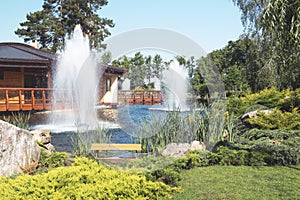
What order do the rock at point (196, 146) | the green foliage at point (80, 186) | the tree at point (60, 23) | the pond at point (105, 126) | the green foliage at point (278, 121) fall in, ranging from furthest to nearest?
the tree at point (60, 23) < the green foliage at point (278, 121) < the pond at point (105, 126) < the rock at point (196, 146) < the green foliage at point (80, 186)

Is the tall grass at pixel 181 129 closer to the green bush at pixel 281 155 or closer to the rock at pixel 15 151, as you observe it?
the green bush at pixel 281 155

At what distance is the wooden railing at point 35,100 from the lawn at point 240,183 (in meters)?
10.5

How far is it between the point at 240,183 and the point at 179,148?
153cm

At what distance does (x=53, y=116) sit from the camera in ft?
42.8

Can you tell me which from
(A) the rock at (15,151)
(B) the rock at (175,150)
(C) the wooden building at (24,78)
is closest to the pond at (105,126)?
(C) the wooden building at (24,78)

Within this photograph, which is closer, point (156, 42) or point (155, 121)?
point (156, 42)

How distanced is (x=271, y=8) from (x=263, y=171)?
243 centimetres

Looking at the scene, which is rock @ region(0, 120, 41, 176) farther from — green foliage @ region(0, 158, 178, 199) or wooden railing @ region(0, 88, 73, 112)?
wooden railing @ region(0, 88, 73, 112)

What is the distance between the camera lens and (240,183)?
399 centimetres

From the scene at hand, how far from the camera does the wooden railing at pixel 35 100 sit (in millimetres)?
13016

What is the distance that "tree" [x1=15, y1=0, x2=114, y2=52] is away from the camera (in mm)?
25531

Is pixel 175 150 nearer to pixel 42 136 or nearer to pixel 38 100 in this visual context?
pixel 42 136

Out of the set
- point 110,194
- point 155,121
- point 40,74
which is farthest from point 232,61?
point 110,194

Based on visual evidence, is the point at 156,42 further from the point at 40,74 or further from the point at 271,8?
the point at 40,74
